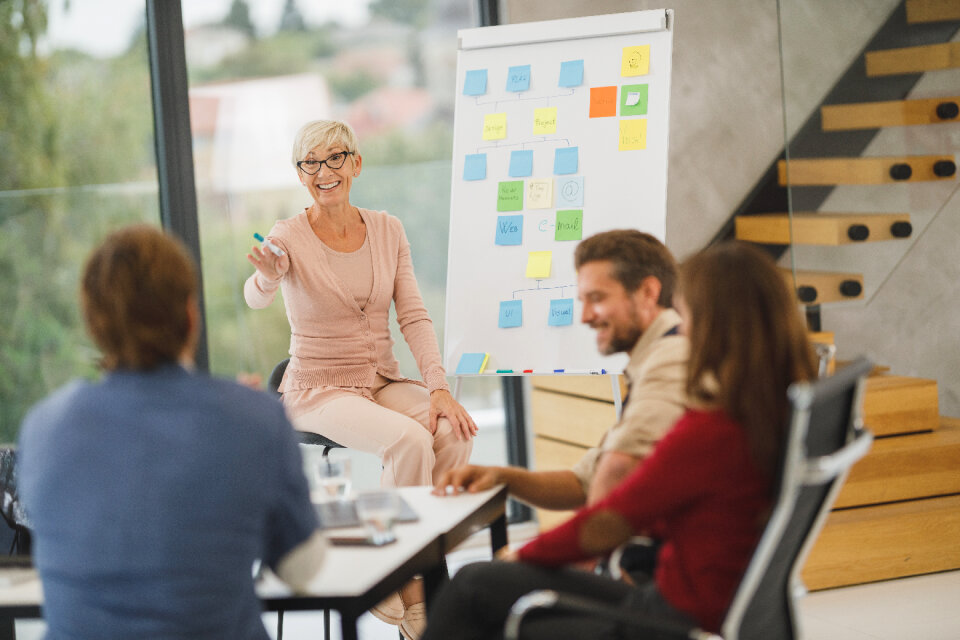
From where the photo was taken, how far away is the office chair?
1.44 meters

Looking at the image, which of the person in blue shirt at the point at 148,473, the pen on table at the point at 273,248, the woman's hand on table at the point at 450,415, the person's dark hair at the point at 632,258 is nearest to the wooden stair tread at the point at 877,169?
the woman's hand on table at the point at 450,415

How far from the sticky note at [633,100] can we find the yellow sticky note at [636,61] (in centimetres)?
5

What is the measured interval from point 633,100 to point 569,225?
1.63ft

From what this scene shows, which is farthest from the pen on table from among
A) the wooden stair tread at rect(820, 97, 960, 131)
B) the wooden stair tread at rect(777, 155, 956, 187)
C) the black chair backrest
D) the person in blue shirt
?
the wooden stair tread at rect(820, 97, 960, 131)

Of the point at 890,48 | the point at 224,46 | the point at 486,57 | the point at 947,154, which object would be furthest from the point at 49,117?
the point at 947,154

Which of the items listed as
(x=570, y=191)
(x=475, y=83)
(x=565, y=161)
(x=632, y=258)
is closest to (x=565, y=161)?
(x=565, y=161)

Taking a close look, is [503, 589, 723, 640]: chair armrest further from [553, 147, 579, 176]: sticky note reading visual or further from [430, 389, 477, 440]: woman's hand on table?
[553, 147, 579, 176]: sticky note reading visual

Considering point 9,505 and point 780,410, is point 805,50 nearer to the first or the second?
point 780,410

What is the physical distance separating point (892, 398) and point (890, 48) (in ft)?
4.38

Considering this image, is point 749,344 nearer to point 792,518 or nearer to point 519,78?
point 792,518

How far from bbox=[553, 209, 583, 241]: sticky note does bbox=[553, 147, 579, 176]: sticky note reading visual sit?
0.14 meters

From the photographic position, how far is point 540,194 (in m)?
3.65

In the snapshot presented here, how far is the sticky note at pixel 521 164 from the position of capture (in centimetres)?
368

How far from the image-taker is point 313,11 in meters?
4.29
